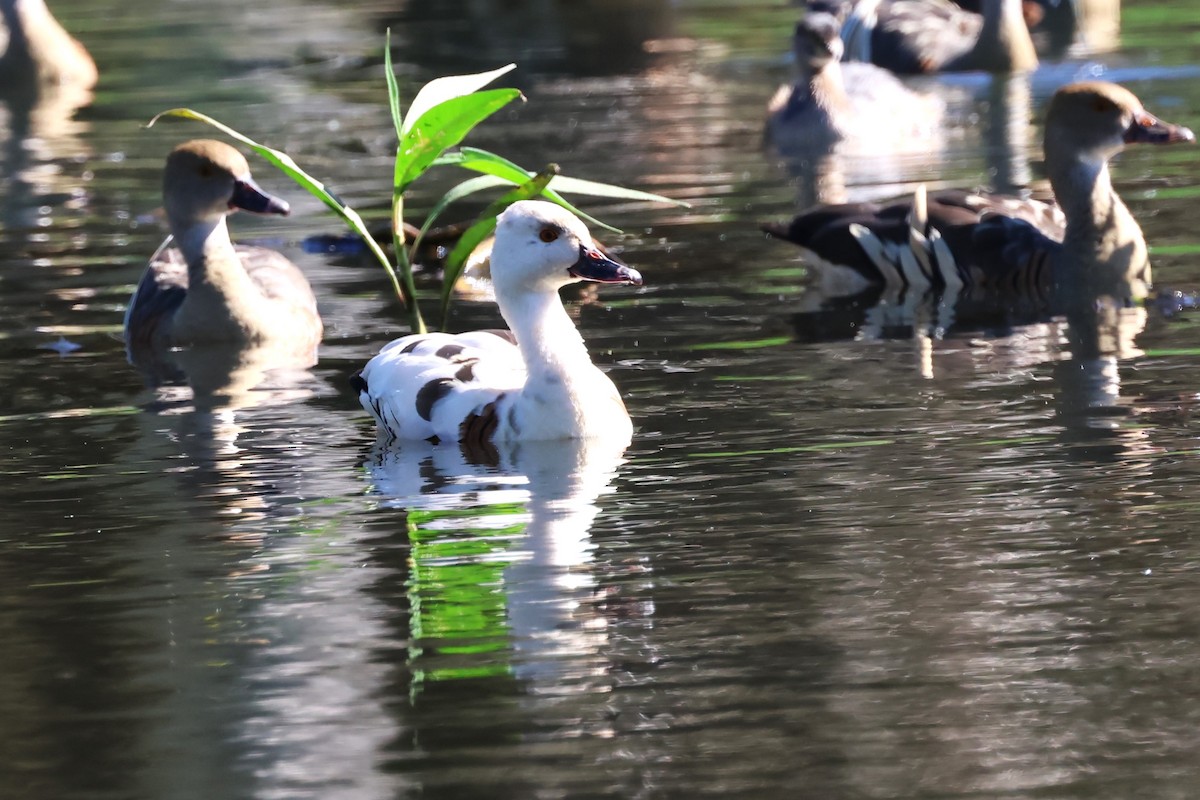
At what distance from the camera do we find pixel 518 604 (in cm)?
718

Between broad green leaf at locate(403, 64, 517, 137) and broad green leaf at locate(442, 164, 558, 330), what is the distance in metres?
0.53

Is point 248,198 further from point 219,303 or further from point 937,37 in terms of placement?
point 937,37

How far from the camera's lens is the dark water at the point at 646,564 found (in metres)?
5.89

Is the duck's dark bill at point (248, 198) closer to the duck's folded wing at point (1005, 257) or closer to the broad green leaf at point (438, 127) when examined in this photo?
the broad green leaf at point (438, 127)

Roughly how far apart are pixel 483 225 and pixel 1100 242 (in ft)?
11.7

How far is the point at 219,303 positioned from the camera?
40.8 feet

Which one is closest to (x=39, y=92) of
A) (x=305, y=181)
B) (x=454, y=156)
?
(x=305, y=181)

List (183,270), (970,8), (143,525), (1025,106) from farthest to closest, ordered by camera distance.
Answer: (970,8) < (1025,106) < (183,270) < (143,525)

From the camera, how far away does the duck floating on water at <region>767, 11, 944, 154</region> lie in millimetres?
18422

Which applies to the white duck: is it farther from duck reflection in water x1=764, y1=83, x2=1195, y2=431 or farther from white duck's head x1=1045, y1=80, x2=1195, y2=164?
white duck's head x1=1045, y1=80, x2=1195, y2=164

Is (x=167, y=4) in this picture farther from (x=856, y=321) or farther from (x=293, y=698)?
(x=293, y=698)

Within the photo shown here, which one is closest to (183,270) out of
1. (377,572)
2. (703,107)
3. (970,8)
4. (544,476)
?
(544,476)

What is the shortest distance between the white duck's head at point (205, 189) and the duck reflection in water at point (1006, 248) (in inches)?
116

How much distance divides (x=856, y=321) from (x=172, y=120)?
11611 millimetres
